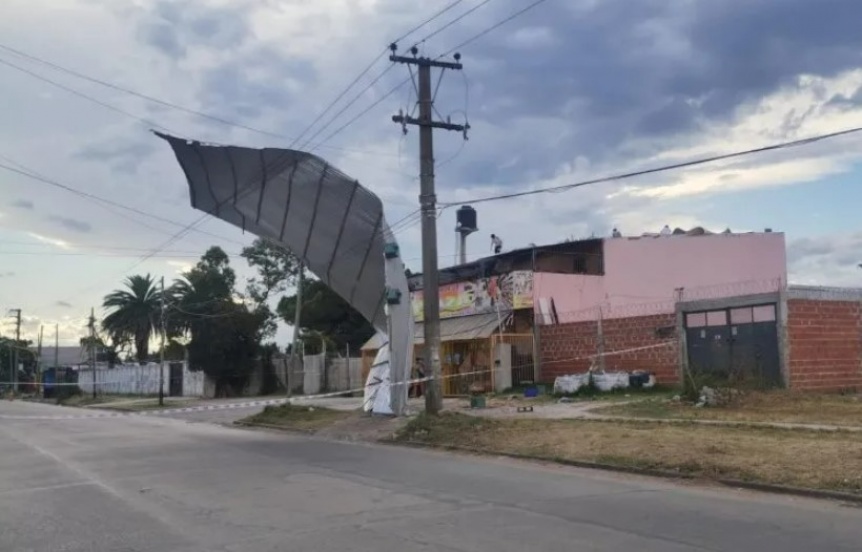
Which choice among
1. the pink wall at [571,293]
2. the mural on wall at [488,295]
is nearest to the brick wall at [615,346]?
the pink wall at [571,293]

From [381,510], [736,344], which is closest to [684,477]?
[381,510]

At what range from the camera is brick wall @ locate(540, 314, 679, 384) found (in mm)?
26297

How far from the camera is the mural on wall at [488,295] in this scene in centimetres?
3297

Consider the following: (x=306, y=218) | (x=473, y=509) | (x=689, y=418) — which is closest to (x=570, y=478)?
(x=473, y=509)

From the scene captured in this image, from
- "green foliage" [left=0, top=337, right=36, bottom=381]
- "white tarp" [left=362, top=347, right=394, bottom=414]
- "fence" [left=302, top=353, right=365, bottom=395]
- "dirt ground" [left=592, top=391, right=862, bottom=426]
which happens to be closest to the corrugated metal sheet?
"white tarp" [left=362, top=347, right=394, bottom=414]

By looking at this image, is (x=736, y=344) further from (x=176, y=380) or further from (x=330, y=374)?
(x=176, y=380)

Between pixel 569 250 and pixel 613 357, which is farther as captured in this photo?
pixel 569 250

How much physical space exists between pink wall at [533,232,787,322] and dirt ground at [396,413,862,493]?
14937 millimetres

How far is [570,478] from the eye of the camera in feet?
39.5

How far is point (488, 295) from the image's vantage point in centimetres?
3478

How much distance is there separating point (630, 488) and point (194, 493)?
5.89 meters

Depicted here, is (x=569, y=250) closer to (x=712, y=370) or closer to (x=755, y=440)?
(x=712, y=370)

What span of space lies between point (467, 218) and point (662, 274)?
12.6 meters

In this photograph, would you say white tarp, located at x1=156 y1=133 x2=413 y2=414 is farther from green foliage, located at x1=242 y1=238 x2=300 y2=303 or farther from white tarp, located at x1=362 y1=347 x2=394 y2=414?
green foliage, located at x1=242 y1=238 x2=300 y2=303
